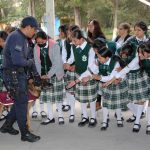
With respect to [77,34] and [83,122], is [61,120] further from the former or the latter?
[77,34]

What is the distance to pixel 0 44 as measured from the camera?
5590 millimetres

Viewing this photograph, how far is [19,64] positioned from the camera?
14.8 ft

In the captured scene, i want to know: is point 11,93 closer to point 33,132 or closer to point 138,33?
point 33,132

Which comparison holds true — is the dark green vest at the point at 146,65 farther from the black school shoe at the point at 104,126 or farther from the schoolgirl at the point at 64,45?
the schoolgirl at the point at 64,45

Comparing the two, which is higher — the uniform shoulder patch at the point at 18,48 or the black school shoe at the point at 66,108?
the uniform shoulder patch at the point at 18,48

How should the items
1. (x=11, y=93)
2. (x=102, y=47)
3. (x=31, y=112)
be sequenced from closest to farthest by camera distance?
(x=11, y=93), (x=102, y=47), (x=31, y=112)

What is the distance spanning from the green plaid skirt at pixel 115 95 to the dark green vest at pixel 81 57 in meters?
0.44

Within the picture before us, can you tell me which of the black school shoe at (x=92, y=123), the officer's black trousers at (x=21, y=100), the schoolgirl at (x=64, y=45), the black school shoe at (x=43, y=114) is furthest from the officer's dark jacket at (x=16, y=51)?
the black school shoe at (x=43, y=114)

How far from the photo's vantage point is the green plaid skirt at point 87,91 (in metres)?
5.33

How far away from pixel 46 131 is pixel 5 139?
2.04 ft

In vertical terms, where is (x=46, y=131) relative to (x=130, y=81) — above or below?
below

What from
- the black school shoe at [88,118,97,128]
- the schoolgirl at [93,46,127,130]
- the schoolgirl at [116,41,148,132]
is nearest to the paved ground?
the black school shoe at [88,118,97,128]

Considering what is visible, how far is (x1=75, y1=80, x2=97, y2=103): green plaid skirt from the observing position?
5.33m

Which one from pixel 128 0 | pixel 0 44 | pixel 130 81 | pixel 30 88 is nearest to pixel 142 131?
pixel 130 81
